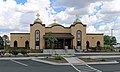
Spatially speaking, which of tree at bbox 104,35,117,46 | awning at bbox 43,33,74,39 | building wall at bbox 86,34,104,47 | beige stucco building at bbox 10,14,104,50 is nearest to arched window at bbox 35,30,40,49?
beige stucco building at bbox 10,14,104,50

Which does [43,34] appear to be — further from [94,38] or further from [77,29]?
[94,38]

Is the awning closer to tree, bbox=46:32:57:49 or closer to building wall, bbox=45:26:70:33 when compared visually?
building wall, bbox=45:26:70:33

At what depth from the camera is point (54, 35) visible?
71.6 m

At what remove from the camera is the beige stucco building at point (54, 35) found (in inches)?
2840

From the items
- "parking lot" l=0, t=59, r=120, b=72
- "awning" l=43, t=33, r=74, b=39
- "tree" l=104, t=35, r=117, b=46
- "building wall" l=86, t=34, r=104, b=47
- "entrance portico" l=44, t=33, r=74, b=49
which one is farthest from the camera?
"tree" l=104, t=35, r=117, b=46

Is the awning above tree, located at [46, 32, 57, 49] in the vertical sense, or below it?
above

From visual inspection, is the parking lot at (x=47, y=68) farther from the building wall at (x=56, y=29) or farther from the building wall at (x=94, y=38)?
the building wall at (x=94, y=38)

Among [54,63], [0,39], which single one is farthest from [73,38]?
[54,63]

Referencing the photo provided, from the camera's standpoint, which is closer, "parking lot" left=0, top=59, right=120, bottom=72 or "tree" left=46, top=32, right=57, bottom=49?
"parking lot" left=0, top=59, right=120, bottom=72

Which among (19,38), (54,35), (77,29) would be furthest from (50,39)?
(19,38)

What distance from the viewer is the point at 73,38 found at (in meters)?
72.3

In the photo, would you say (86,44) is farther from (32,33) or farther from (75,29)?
(32,33)

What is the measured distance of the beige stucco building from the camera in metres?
72.1

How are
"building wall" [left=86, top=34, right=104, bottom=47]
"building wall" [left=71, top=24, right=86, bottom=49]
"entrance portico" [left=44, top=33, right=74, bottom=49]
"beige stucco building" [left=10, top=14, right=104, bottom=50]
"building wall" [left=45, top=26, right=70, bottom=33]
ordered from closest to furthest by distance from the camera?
"entrance portico" [left=44, top=33, right=74, bottom=49] → "beige stucco building" [left=10, top=14, right=104, bottom=50] → "building wall" [left=71, top=24, right=86, bottom=49] → "building wall" [left=45, top=26, right=70, bottom=33] → "building wall" [left=86, top=34, right=104, bottom=47]
